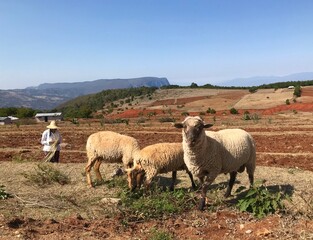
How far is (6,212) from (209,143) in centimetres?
466

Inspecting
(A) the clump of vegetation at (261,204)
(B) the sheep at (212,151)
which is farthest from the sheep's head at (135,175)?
(A) the clump of vegetation at (261,204)

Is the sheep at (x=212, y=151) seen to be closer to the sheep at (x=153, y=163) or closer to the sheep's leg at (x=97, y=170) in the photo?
the sheep at (x=153, y=163)

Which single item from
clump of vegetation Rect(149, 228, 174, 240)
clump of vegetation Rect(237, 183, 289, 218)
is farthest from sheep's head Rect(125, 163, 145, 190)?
clump of vegetation Rect(149, 228, 174, 240)

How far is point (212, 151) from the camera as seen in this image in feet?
27.9

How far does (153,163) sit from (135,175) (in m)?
0.57

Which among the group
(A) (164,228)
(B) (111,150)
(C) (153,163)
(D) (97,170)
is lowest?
(A) (164,228)

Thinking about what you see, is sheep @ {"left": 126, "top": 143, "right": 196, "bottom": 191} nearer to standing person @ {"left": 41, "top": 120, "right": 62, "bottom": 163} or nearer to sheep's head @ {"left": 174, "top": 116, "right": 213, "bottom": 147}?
sheep's head @ {"left": 174, "top": 116, "right": 213, "bottom": 147}

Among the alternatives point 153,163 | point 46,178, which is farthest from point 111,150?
point 46,178

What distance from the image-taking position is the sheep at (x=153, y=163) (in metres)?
9.63

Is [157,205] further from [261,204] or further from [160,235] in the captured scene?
[261,204]

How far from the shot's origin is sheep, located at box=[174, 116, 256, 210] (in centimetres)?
797

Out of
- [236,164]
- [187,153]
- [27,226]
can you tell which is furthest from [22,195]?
[236,164]

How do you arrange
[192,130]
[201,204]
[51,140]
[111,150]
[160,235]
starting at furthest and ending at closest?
[51,140], [111,150], [201,204], [192,130], [160,235]

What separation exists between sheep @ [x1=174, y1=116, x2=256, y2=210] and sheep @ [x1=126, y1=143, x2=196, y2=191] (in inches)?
42.8
